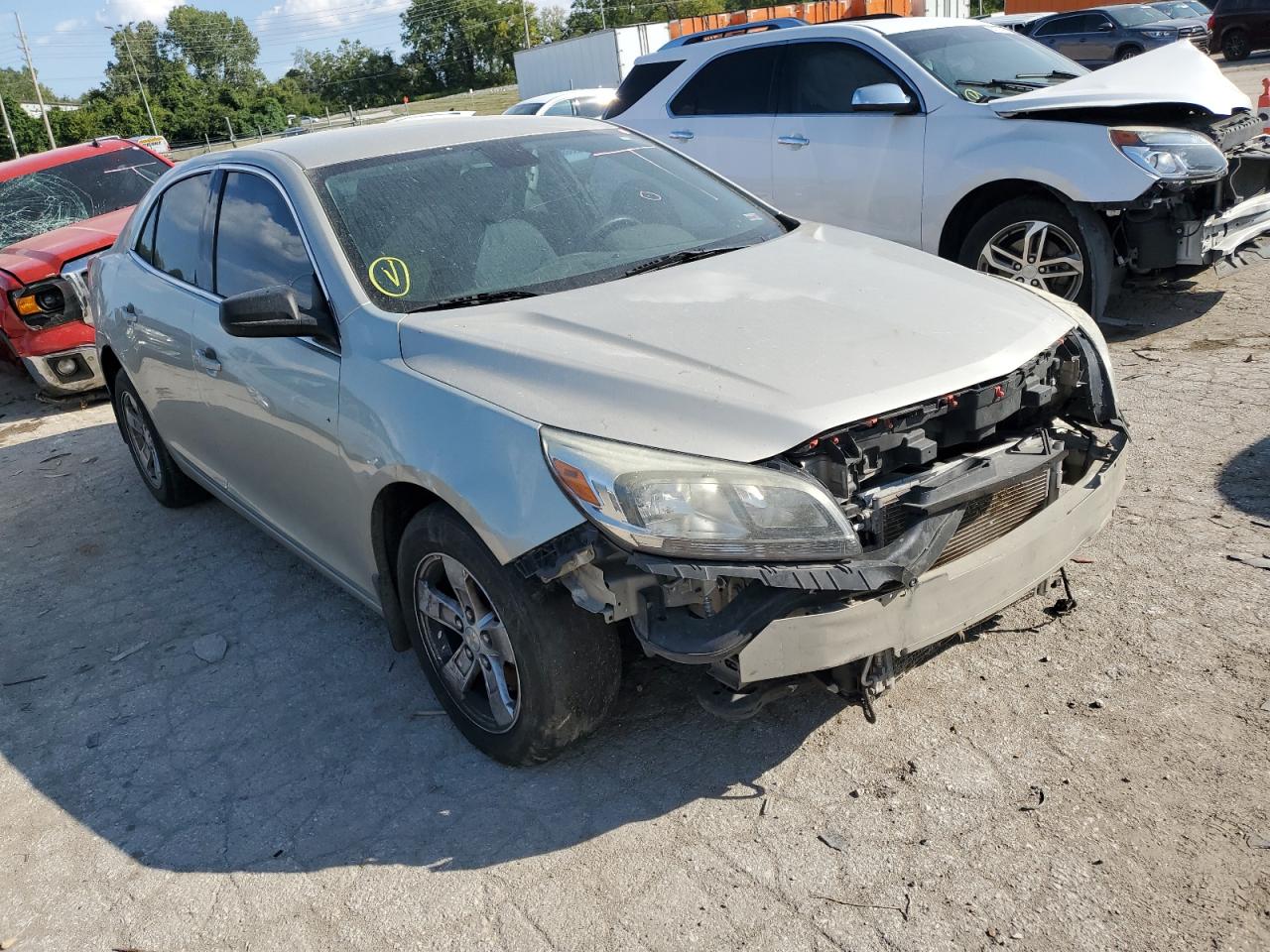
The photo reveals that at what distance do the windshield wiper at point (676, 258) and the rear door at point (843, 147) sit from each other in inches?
130

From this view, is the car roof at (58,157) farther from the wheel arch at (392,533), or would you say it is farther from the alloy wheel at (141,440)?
the wheel arch at (392,533)

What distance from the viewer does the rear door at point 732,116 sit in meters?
7.61

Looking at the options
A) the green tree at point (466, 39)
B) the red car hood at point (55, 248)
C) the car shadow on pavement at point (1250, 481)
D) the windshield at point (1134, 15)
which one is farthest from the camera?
the green tree at point (466, 39)

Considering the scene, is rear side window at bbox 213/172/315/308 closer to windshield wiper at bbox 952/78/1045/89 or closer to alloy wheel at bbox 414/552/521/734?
alloy wheel at bbox 414/552/521/734

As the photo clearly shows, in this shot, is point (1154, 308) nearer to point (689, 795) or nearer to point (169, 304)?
point (689, 795)

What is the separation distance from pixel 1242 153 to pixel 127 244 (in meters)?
6.11

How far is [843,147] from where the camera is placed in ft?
23.3

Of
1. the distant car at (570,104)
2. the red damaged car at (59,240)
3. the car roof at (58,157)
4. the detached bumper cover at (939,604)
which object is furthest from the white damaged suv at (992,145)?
the distant car at (570,104)

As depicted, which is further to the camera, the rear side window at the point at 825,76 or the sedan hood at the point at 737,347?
the rear side window at the point at 825,76

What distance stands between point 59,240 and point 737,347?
7332 mm

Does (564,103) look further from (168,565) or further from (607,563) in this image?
(607,563)

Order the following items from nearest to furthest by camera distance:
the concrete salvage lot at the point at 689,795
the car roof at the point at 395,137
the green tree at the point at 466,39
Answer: the concrete salvage lot at the point at 689,795 < the car roof at the point at 395,137 < the green tree at the point at 466,39

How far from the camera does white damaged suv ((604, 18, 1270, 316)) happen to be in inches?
233

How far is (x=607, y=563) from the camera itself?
266 centimetres
